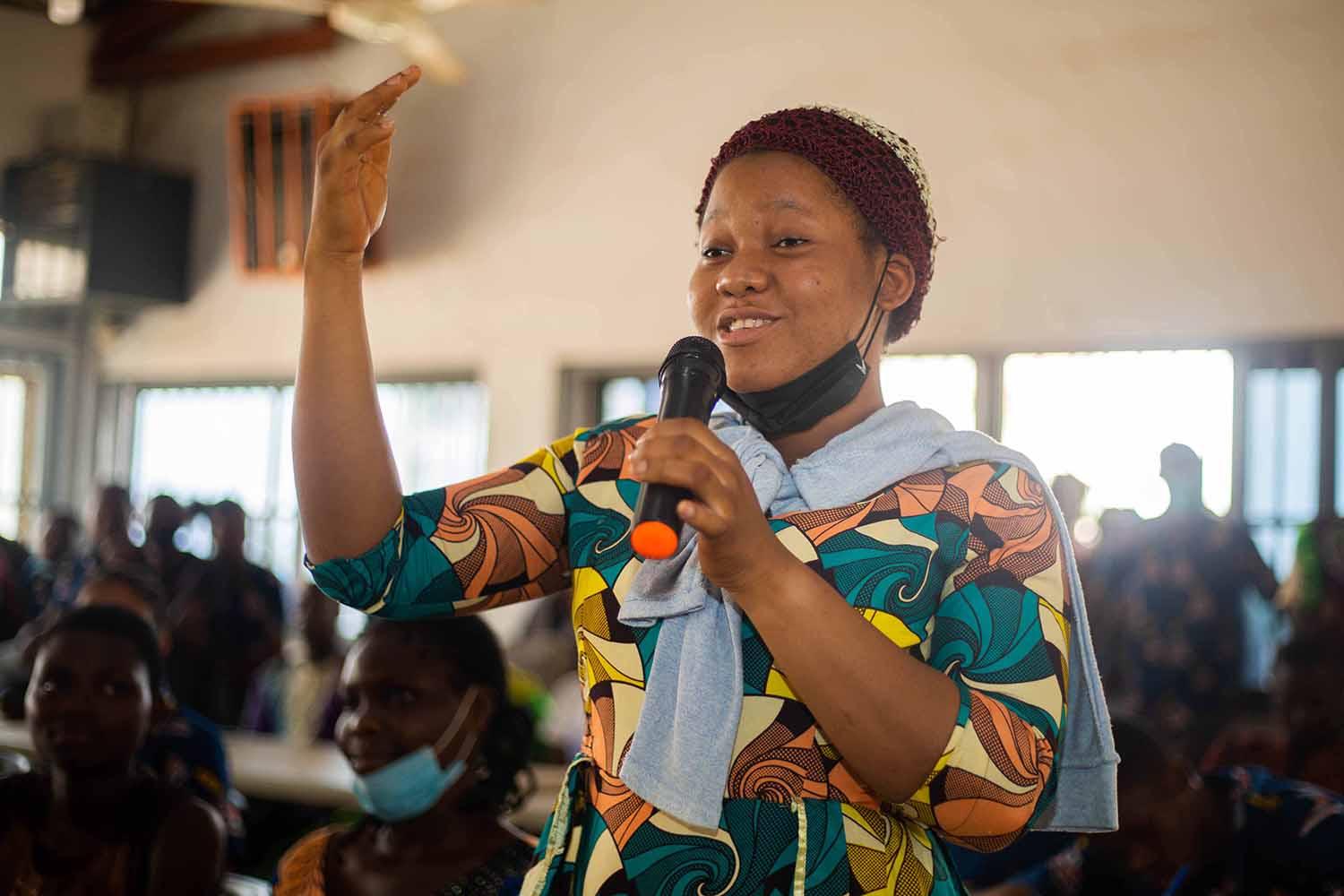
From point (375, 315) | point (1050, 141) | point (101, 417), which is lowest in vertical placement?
point (101, 417)

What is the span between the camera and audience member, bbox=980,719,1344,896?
2045 millimetres

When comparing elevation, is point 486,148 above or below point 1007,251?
above

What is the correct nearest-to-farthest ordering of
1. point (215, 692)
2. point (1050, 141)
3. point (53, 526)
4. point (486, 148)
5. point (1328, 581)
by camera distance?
point (1328, 581), point (215, 692), point (1050, 141), point (53, 526), point (486, 148)

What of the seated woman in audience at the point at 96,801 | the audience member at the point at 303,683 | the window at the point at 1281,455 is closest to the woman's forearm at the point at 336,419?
the seated woman in audience at the point at 96,801

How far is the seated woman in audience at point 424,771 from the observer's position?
2.05 metres

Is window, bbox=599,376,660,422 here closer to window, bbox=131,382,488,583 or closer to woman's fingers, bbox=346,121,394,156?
window, bbox=131,382,488,583

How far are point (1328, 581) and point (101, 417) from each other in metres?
7.29

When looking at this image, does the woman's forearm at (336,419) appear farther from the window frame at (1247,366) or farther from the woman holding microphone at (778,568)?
the window frame at (1247,366)

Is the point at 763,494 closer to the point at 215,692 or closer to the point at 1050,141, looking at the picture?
the point at 215,692

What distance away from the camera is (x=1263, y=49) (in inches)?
203

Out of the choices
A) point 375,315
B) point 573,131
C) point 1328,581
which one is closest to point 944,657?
point 1328,581

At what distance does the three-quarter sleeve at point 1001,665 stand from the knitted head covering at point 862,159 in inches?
9.5

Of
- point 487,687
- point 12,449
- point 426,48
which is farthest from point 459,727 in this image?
point 12,449

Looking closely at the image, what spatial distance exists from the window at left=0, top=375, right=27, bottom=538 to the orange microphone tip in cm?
883
